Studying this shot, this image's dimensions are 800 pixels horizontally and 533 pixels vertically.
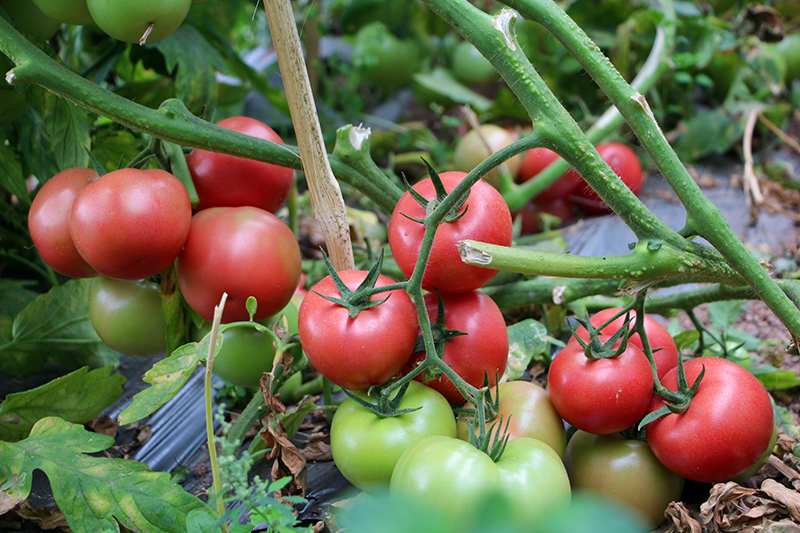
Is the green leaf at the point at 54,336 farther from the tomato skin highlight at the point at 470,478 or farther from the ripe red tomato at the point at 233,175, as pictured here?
the tomato skin highlight at the point at 470,478

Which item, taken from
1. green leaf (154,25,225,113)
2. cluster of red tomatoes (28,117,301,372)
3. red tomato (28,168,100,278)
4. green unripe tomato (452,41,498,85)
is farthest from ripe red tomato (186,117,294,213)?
green unripe tomato (452,41,498,85)

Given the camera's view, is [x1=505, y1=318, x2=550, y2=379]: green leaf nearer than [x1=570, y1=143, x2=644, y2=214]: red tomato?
Yes

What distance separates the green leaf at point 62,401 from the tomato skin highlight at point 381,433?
372 mm

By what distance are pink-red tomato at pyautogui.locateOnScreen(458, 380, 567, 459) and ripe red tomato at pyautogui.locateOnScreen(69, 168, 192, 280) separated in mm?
473

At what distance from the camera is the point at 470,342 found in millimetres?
763

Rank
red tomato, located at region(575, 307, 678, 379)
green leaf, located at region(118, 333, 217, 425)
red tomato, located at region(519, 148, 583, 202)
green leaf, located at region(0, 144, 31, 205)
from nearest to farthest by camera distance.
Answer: green leaf, located at region(118, 333, 217, 425), red tomato, located at region(575, 307, 678, 379), green leaf, located at region(0, 144, 31, 205), red tomato, located at region(519, 148, 583, 202)

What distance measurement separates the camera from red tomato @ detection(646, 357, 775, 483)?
2.21 feet

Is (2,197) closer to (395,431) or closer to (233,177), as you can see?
(233,177)

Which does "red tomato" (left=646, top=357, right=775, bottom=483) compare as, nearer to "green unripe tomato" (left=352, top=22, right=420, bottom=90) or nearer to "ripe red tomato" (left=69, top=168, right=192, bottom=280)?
"ripe red tomato" (left=69, top=168, right=192, bottom=280)

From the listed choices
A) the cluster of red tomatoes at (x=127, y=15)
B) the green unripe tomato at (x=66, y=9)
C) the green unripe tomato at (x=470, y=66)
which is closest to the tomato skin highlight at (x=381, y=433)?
the cluster of red tomatoes at (x=127, y=15)

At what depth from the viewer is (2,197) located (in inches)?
45.6

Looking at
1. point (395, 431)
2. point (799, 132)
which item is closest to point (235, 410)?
point (395, 431)

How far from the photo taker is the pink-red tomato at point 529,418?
0.75m

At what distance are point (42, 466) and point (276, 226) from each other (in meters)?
0.43
